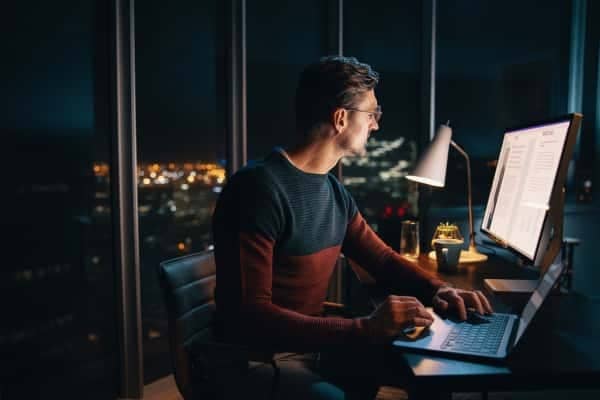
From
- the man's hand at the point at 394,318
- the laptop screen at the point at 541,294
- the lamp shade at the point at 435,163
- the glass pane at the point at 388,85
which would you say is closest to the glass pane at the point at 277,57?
the glass pane at the point at 388,85

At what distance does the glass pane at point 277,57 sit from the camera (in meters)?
3.00

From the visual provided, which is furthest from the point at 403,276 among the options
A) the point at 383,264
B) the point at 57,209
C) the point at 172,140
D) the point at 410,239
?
the point at 172,140

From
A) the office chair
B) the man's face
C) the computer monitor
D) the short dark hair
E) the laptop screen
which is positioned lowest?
the office chair

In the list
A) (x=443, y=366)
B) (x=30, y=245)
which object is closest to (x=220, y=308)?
(x=443, y=366)

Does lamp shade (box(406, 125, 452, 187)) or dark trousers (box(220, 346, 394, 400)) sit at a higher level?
lamp shade (box(406, 125, 452, 187))

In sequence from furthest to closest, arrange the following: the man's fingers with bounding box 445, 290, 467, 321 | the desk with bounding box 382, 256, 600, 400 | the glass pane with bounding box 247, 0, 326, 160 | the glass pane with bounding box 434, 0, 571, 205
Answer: the glass pane with bounding box 434, 0, 571, 205 → the glass pane with bounding box 247, 0, 326, 160 → the man's fingers with bounding box 445, 290, 467, 321 → the desk with bounding box 382, 256, 600, 400

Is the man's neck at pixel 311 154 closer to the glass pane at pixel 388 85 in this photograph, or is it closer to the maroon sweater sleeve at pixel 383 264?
the maroon sweater sleeve at pixel 383 264

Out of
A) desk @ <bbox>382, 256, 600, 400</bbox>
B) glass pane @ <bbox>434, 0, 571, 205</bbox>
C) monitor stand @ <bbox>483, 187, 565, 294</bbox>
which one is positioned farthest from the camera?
glass pane @ <bbox>434, 0, 571, 205</bbox>

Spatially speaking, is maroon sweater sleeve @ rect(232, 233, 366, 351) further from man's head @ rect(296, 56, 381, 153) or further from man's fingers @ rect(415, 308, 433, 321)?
man's head @ rect(296, 56, 381, 153)

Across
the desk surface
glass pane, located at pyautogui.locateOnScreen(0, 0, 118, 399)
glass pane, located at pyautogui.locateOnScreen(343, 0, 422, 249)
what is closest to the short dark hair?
the desk surface

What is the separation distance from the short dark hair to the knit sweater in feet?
0.54

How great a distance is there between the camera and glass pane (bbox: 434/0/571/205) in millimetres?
3395

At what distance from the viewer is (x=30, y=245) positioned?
6.89 feet

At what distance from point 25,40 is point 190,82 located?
92 centimetres
